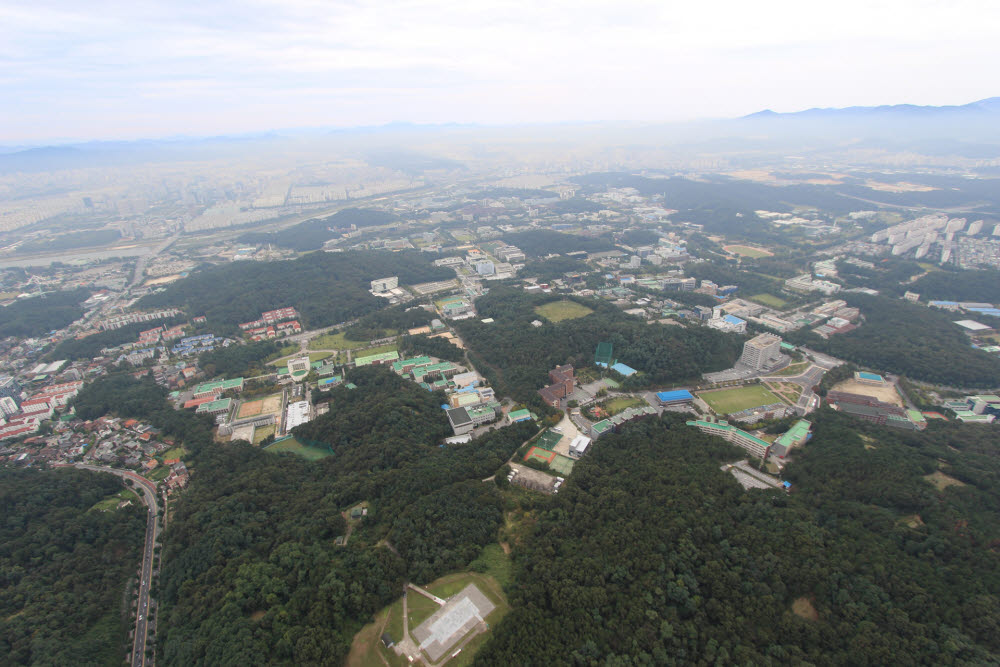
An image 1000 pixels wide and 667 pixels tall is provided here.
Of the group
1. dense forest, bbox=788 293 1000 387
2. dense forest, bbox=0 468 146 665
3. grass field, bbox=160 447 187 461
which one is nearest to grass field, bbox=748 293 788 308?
dense forest, bbox=788 293 1000 387

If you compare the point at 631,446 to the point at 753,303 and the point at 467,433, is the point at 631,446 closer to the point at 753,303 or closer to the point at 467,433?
the point at 467,433

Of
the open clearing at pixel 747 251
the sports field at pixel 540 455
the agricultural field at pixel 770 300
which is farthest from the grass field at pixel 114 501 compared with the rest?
the open clearing at pixel 747 251

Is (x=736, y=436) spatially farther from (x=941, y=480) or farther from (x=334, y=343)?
(x=334, y=343)

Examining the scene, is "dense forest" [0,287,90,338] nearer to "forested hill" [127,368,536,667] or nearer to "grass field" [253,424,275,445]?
"grass field" [253,424,275,445]

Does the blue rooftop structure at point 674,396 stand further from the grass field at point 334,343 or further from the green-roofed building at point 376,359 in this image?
the grass field at point 334,343

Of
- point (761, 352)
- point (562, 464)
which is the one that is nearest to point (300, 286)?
point (562, 464)

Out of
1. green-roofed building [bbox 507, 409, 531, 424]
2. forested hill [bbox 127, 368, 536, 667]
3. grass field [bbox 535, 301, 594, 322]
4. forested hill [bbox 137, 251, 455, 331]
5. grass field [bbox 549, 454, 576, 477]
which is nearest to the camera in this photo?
forested hill [bbox 127, 368, 536, 667]

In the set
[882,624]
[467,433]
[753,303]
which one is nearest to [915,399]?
[753,303]
